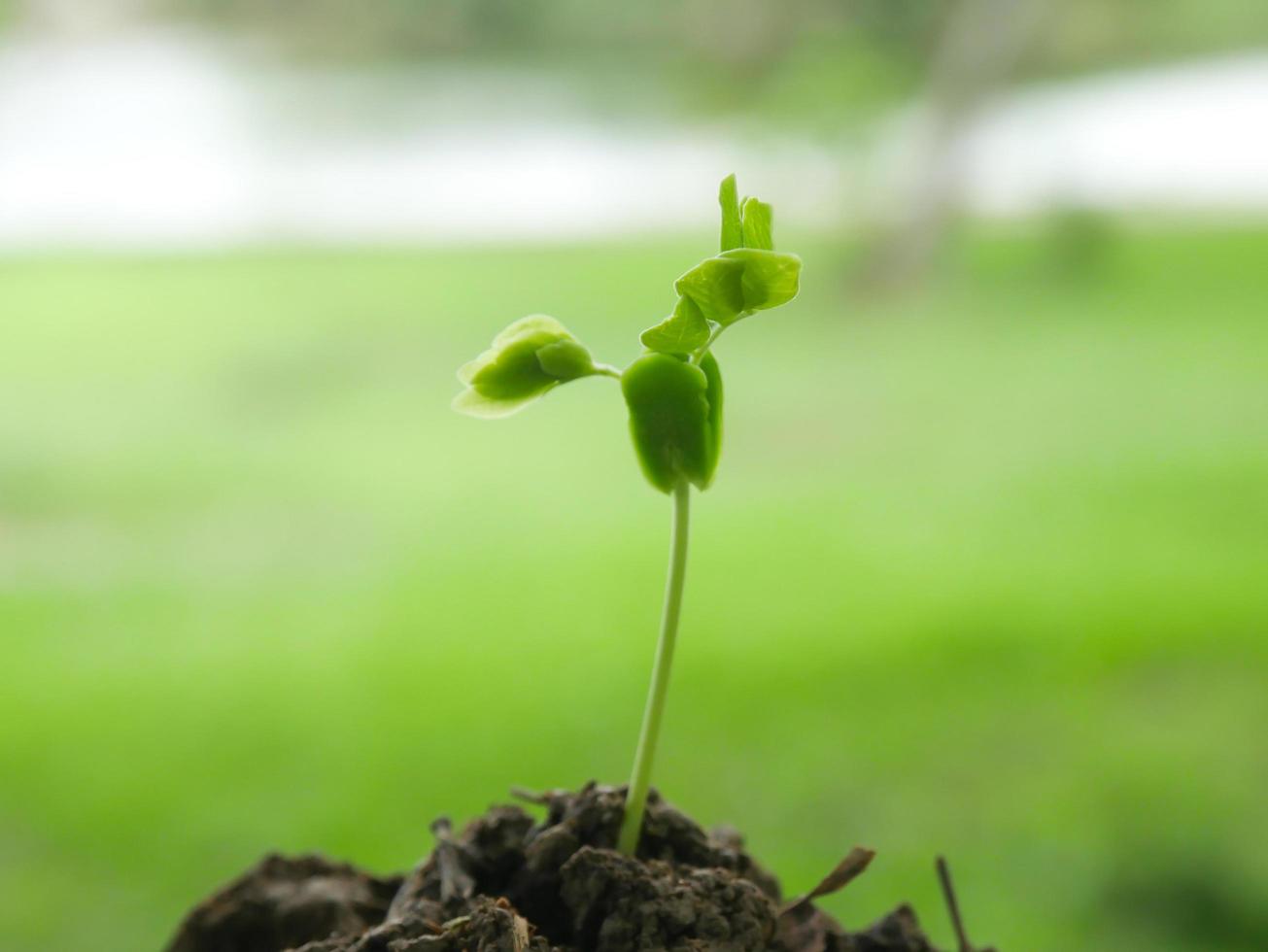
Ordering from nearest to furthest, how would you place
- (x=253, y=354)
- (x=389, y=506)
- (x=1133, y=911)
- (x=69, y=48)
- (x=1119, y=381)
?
(x=1133, y=911) → (x=389, y=506) → (x=1119, y=381) → (x=253, y=354) → (x=69, y=48)

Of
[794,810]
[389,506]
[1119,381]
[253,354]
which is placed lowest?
[794,810]

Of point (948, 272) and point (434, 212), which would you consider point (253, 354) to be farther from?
point (948, 272)

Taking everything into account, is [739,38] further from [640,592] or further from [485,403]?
[485,403]

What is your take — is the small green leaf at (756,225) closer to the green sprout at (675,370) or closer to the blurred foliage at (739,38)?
the green sprout at (675,370)

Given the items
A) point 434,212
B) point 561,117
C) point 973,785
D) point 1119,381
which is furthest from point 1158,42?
point 973,785

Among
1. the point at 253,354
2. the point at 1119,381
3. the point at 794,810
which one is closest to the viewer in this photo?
the point at 794,810

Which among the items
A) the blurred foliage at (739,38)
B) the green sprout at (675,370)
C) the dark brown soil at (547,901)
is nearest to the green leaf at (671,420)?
the green sprout at (675,370)

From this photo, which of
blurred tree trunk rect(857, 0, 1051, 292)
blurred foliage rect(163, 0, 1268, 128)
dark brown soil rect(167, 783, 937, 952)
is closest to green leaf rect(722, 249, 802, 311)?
dark brown soil rect(167, 783, 937, 952)
